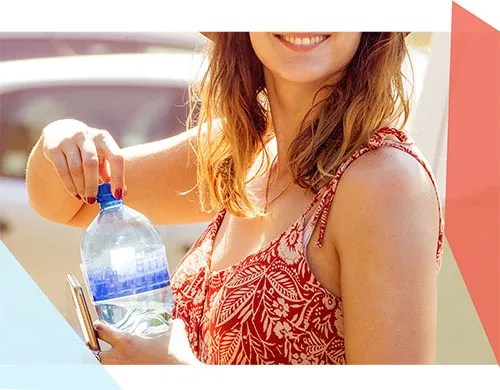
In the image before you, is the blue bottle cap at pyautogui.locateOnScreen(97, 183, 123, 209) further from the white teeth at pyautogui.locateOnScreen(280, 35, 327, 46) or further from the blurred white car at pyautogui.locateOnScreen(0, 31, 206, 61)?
the blurred white car at pyautogui.locateOnScreen(0, 31, 206, 61)

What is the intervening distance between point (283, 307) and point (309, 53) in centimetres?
44

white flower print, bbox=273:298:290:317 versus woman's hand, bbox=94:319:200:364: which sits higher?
white flower print, bbox=273:298:290:317

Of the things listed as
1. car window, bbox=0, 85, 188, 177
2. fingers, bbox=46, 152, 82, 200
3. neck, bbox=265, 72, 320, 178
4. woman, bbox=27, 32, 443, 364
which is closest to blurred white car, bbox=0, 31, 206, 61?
car window, bbox=0, 85, 188, 177

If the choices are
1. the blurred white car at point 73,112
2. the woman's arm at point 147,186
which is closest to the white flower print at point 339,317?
the woman's arm at point 147,186

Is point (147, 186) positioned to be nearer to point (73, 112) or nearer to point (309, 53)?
point (309, 53)

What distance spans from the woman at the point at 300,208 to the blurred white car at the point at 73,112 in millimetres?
1716

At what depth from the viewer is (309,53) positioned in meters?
1.83

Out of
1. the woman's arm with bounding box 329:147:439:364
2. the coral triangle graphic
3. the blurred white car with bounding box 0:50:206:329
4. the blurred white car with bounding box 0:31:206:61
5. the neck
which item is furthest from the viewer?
the blurred white car with bounding box 0:31:206:61

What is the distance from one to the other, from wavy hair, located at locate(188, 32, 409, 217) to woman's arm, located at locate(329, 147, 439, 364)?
134 millimetres

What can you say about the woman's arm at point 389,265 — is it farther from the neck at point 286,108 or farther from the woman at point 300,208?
the neck at point 286,108

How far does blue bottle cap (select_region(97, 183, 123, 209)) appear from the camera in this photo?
1826mm
